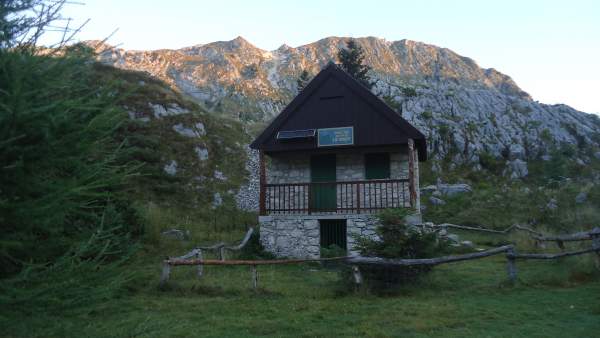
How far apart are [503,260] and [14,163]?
43.3 ft

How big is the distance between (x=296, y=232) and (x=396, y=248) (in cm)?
547

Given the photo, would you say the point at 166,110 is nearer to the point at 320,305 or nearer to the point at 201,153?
the point at 201,153

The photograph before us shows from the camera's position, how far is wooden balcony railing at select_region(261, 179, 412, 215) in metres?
13.5

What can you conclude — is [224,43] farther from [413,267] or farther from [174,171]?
[413,267]

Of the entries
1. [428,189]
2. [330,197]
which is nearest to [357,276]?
[330,197]

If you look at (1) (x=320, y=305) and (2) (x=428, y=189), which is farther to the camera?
(2) (x=428, y=189)

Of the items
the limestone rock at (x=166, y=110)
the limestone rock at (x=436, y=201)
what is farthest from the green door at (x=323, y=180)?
the limestone rock at (x=166, y=110)

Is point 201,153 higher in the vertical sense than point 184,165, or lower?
higher

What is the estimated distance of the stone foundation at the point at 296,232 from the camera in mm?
13102

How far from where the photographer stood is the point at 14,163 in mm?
3047

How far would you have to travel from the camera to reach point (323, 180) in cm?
1477

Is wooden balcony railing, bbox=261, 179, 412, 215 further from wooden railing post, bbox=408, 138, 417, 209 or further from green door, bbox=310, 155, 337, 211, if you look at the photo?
wooden railing post, bbox=408, 138, 417, 209

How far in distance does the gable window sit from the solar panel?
2.13m

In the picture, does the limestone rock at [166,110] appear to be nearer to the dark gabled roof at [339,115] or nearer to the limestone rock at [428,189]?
the dark gabled roof at [339,115]
